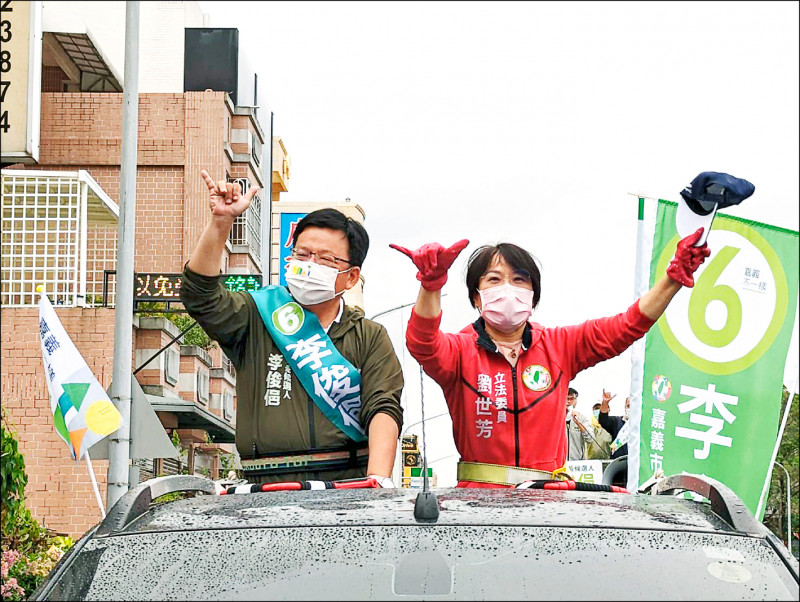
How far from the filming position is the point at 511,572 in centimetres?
299

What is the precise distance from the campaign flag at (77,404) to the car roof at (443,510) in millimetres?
9044

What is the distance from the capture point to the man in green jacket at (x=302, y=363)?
5035 mm

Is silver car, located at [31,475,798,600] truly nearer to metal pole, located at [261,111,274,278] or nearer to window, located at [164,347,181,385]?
window, located at [164,347,181,385]

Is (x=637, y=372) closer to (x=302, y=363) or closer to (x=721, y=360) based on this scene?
(x=721, y=360)

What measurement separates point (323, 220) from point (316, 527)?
2.44 meters

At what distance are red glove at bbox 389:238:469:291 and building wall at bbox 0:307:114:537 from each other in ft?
59.1

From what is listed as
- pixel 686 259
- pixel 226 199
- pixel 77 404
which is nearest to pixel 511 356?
pixel 686 259

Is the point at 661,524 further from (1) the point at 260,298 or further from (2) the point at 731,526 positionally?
(1) the point at 260,298

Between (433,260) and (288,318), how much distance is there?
2.51 ft

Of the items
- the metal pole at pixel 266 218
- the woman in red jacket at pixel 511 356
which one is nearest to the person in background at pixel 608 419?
the woman in red jacket at pixel 511 356

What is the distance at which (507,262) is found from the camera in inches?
215

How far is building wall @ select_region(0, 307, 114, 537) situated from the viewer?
22438 mm

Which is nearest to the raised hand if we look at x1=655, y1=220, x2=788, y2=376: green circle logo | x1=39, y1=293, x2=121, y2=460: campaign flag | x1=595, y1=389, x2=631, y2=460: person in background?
x1=655, y1=220, x2=788, y2=376: green circle logo

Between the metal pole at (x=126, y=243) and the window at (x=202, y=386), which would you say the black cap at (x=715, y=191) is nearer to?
the metal pole at (x=126, y=243)
